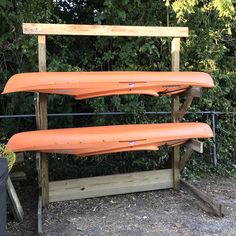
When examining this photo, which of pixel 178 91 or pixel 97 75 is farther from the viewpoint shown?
pixel 178 91

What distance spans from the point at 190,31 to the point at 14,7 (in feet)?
8.54

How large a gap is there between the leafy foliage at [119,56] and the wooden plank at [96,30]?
0.67 meters

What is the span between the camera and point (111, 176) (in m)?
5.55

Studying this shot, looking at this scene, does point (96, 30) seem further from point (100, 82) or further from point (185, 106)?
point (185, 106)

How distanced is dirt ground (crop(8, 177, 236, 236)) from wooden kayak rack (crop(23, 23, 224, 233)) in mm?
120

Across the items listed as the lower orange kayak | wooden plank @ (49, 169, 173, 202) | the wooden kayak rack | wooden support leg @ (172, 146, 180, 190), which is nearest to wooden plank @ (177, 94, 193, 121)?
the wooden kayak rack

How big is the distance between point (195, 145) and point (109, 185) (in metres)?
1.18

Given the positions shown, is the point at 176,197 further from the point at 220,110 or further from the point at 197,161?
the point at 220,110

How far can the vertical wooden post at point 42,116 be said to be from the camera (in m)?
5.02

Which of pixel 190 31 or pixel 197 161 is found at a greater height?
pixel 190 31

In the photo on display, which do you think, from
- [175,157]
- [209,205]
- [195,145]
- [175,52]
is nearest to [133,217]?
[209,205]

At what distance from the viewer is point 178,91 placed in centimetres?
542

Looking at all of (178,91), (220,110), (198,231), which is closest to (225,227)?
(198,231)

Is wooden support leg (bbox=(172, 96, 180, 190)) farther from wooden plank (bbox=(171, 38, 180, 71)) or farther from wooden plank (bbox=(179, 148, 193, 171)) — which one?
wooden plank (bbox=(171, 38, 180, 71))
